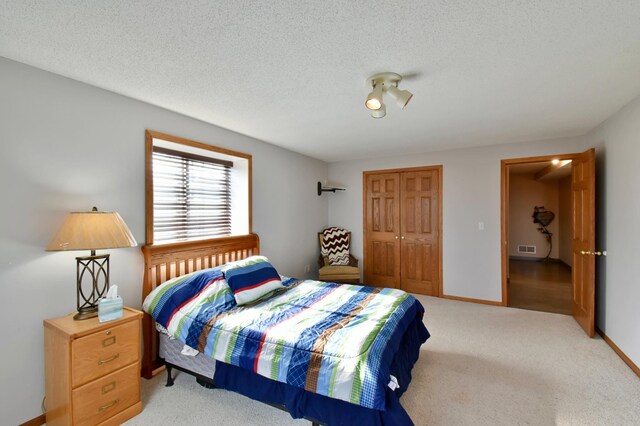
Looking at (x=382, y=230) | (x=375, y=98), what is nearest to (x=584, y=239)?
(x=382, y=230)

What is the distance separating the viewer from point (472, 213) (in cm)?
441

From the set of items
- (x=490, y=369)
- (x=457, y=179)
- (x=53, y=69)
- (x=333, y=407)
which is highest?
(x=53, y=69)

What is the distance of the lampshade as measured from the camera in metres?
1.82

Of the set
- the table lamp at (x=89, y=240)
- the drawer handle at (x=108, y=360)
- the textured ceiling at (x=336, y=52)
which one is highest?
the textured ceiling at (x=336, y=52)

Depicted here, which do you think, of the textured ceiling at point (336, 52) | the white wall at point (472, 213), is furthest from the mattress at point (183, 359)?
the white wall at point (472, 213)

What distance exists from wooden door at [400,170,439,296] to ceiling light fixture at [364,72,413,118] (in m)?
2.94

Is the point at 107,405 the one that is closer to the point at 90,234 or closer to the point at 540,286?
the point at 90,234

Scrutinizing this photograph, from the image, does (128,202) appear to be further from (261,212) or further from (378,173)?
(378,173)

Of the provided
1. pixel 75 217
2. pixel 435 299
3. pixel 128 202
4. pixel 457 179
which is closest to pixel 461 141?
pixel 457 179

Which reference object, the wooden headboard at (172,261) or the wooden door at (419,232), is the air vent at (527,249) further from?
the wooden headboard at (172,261)

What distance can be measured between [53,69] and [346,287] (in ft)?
9.80

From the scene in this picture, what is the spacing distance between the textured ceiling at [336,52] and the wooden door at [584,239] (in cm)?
71

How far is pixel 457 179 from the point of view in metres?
4.51

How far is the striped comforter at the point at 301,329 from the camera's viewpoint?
165 cm
